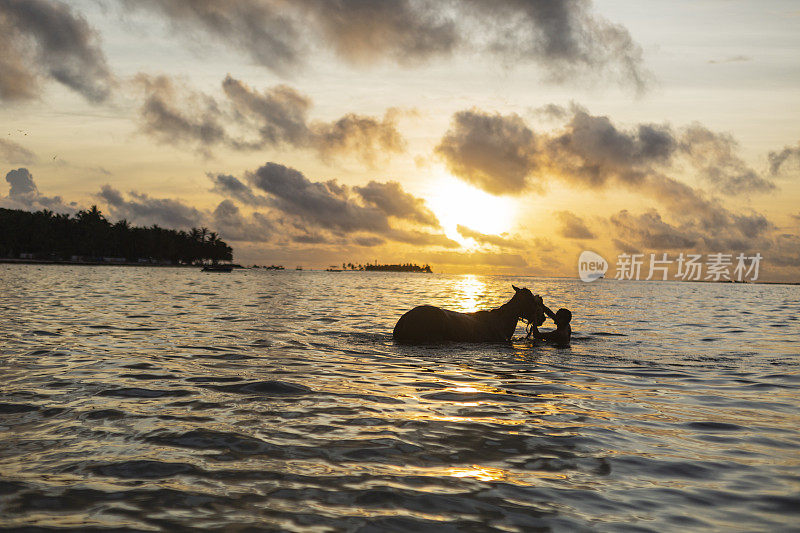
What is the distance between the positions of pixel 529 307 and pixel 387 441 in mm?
11153

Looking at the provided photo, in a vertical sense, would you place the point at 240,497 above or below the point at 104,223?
below

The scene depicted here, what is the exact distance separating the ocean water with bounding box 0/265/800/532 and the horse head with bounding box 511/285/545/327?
10.8 feet

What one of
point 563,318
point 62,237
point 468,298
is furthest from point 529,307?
point 62,237

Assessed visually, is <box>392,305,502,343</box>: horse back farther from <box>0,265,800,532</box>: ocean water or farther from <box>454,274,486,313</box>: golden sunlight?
<box>454,274,486,313</box>: golden sunlight

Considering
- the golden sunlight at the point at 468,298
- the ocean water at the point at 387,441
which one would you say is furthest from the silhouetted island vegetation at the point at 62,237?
the ocean water at the point at 387,441

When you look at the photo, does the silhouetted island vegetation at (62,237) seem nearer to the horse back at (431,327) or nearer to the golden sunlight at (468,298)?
the golden sunlight at (468,298)

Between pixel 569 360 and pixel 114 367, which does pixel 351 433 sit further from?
pixel 569 360

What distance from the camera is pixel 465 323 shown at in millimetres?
15844

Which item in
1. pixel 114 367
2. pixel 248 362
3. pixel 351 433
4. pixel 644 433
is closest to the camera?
pixel 351 433

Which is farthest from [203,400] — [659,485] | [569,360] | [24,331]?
[24,331]

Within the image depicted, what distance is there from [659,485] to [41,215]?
192 meters

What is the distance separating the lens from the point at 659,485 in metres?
5.33

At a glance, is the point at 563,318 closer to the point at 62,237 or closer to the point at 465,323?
the point at 465,323

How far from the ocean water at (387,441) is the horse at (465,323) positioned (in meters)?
1.72
